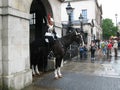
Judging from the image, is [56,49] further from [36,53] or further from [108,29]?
[108,29]

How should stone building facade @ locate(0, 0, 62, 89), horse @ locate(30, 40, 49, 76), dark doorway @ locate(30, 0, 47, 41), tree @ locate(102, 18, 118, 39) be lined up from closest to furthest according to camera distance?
stone building facade @ locate(0, 0, 62, 89)
horse @ locate(30, 40, 49, 76)
dark doorway @ locate(30, 0, 47, 41)
tree @ locate(102, 18, 118, 39)

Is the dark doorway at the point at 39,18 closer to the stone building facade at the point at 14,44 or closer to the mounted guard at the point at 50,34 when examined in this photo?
the mounted guard at the point at 50,34

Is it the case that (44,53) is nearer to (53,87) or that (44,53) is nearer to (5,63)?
(53,87)

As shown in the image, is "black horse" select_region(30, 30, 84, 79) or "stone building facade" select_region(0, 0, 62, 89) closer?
"stone building facade" select_region(0, 0, 62, 89)

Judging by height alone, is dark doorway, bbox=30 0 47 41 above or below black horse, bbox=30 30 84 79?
above

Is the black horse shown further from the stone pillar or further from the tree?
the tree

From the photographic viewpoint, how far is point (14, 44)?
880 centimetres

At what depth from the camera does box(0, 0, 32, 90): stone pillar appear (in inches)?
333

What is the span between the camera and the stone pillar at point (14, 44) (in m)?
8.46

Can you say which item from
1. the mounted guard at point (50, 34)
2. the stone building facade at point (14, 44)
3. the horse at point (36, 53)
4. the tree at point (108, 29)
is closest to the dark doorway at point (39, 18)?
the horse at point (36, 53)

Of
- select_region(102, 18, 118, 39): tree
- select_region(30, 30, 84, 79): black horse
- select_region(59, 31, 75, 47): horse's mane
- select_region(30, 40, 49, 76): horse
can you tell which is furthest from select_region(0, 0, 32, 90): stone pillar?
select_region(102, 18, 118, 39): tree

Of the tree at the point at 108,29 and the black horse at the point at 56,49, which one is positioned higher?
the tree at the point at 108,29

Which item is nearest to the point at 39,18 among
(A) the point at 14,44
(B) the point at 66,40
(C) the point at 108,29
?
(B) the point at 66,40

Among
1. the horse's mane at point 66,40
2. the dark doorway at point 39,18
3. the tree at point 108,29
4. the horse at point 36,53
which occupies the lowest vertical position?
the horse at point 36,53
